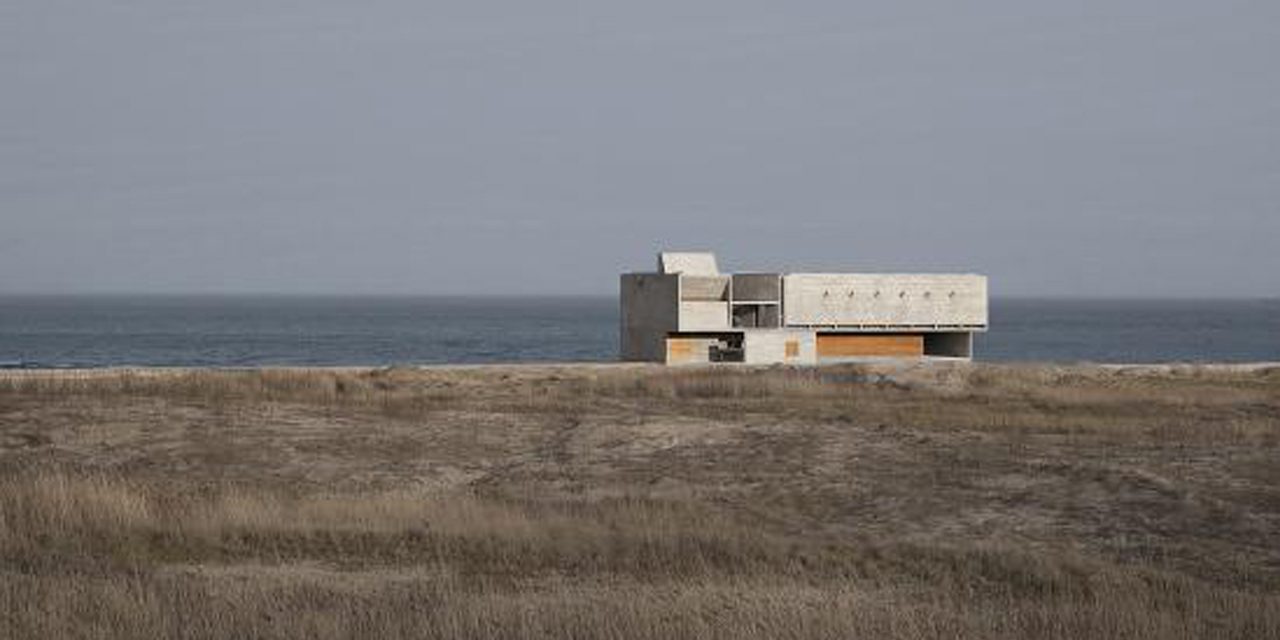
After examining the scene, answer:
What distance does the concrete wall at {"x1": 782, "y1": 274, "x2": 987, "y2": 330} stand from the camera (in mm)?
64625

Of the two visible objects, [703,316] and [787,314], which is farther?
[787,314]

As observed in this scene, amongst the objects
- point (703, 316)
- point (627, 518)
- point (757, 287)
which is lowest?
point (627, 518)

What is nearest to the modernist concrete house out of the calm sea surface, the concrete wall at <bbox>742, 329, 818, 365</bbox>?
the concrete wall at <bbox>742, 329, 818, 365</bbox>

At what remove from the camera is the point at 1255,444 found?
3012 cm

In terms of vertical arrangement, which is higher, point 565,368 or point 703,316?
point 703,316

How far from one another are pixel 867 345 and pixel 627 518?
1787 inches

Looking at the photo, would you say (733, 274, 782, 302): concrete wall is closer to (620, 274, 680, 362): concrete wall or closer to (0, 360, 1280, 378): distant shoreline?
(620, 274, 680, 362): concrete wall

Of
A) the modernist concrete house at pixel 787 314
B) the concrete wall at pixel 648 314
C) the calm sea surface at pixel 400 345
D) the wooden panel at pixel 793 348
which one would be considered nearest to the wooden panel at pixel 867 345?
the modernist concrete house at pixel 787 314

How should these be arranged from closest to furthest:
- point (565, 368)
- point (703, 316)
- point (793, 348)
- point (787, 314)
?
point (565, 368) < point (793, 348) < point (703, 316) < point (787, 314)

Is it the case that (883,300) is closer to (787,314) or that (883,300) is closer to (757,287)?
(787,314)

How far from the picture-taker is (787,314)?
6450 centimetres

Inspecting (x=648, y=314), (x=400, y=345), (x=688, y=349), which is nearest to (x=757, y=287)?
(x=688, y=349)

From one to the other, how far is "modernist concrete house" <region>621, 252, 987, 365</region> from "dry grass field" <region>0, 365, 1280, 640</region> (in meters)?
21.5

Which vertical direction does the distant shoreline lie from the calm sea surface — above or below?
above
